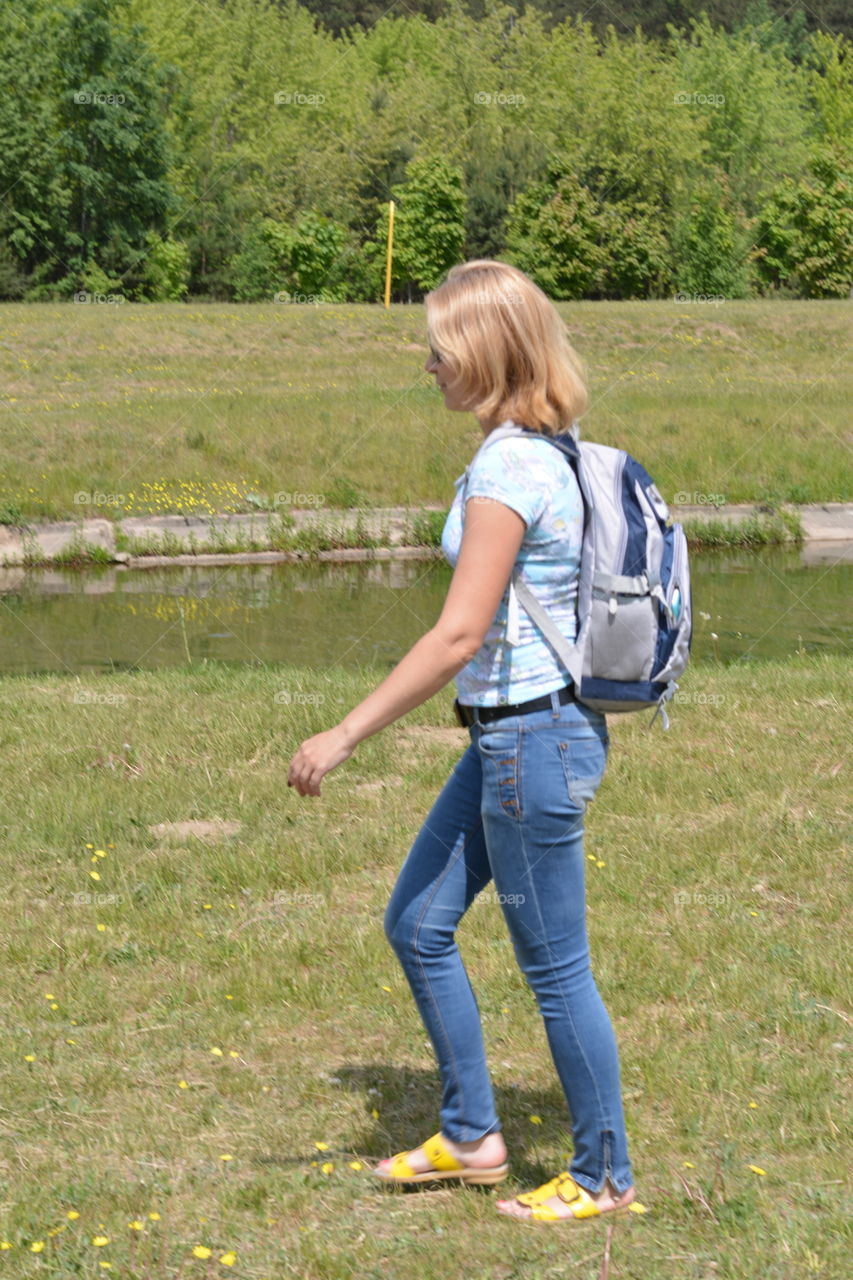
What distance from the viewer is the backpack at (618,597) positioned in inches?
120

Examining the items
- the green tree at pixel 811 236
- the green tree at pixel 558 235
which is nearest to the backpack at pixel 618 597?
the green tree at pixel 558 235

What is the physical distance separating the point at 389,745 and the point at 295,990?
2.99 meters

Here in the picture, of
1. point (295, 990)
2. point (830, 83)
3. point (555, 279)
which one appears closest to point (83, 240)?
point (555, 279)

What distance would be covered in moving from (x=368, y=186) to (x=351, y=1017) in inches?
1885

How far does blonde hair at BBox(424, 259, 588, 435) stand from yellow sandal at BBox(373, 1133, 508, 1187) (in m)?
1.70

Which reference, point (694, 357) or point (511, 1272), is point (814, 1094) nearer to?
point (511, 1272)

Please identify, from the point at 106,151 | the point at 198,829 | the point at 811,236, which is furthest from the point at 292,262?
the point at 198,829

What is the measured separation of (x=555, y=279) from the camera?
1777 inches

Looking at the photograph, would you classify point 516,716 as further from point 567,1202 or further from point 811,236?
point 811,236

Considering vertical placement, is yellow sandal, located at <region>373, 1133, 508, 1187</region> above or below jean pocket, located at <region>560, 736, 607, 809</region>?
below

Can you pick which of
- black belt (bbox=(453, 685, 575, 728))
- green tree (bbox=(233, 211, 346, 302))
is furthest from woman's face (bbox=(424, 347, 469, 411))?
green tree (bbox=(233, 211, 346, 302))

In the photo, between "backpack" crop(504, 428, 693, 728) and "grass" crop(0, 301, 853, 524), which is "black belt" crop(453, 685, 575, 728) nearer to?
"backpack" crop(504, 428, 693, 728)

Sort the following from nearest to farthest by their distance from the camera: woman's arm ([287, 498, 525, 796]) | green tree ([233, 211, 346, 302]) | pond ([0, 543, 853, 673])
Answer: woman's arm ([287, 498, 525, 796])
pond ([0, 543, 853, 673])
green tree ([233, 211, 346, 302])

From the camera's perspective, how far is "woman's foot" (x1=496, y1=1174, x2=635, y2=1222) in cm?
326
